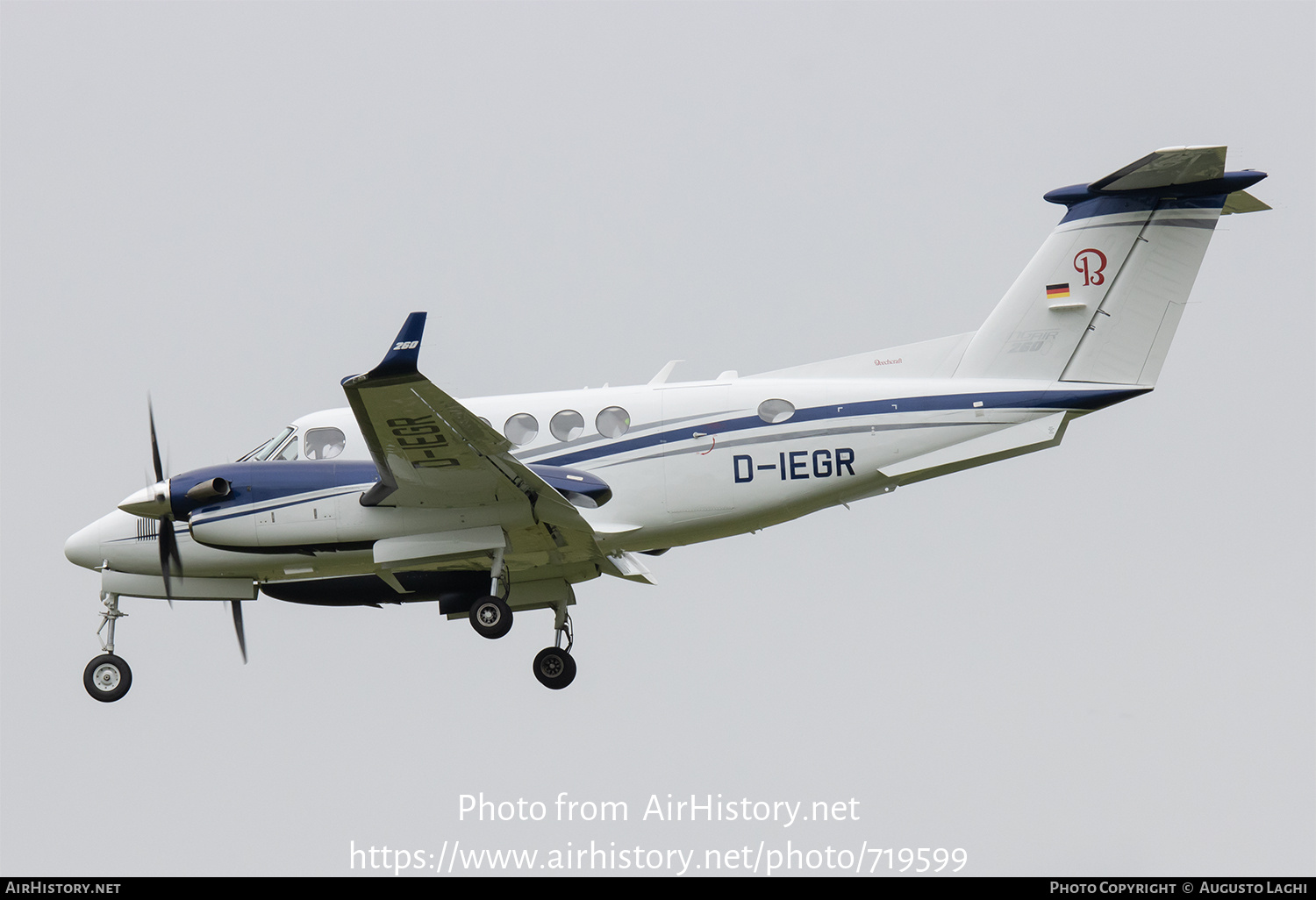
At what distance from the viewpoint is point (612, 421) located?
66.7 ft

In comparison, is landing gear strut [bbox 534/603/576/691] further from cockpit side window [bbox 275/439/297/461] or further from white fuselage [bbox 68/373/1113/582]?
cockpit side window [bbox 275/439/297/461]

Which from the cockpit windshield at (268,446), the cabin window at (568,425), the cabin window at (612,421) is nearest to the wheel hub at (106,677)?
the cockpit windshield at (268,446)

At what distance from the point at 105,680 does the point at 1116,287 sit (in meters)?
15.1

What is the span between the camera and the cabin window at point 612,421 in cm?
2027

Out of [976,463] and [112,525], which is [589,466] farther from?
[112,525]

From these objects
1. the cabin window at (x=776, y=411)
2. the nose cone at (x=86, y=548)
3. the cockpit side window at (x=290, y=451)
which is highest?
the cockpit side window at (x=290, y=451)

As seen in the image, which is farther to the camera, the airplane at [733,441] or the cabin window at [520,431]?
the cabin window at [520,431]

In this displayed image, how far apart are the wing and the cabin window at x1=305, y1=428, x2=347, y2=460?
1589 millimetres

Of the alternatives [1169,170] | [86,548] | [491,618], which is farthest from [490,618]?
[1169,170]

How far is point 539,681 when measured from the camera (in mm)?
21844

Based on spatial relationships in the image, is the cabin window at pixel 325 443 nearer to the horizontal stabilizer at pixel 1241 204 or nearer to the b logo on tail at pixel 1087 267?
the b logo on tail at pixel 1087 267

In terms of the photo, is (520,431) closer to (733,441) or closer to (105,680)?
(733,441)

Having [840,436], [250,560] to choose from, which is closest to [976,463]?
[840,436]

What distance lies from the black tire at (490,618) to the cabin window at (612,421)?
273cm
